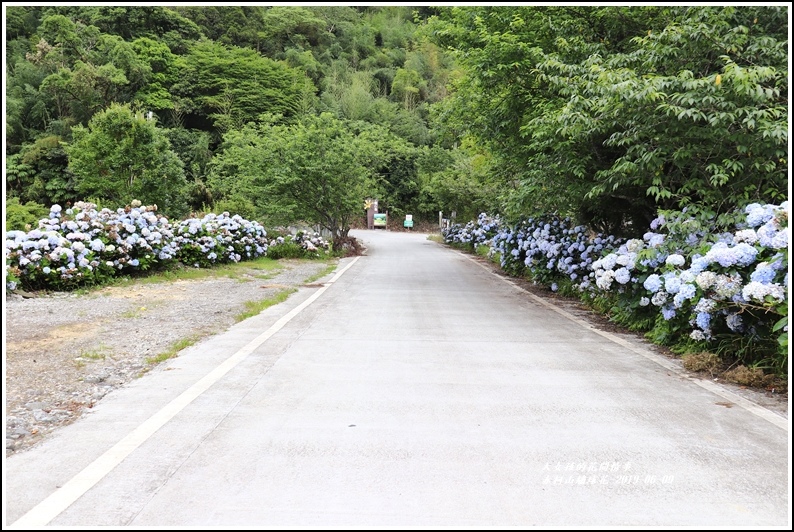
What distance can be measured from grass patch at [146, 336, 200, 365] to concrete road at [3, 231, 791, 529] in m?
0.15

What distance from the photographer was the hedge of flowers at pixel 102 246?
34.8ft

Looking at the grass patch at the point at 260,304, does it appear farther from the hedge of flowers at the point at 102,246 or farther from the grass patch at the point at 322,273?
the hedge of flowers at the point at 102,246

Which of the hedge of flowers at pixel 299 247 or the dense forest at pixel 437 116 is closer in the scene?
the dense forest at pixel 437 116

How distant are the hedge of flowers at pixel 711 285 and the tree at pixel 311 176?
16.0 meters

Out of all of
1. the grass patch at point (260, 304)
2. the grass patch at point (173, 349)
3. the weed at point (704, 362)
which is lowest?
the grass patch at point (260, 304)

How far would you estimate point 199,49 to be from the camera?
5769 centimetres

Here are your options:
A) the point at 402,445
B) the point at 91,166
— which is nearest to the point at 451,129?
the point at 402,445

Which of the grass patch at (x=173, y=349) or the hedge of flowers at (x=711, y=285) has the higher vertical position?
the hedge of flowers at (x=711, y=285)

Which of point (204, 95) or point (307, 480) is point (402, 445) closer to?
point (307, 480)

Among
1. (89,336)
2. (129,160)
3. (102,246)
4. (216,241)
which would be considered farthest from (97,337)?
(129,160)

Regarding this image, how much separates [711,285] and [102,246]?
35.6 feet

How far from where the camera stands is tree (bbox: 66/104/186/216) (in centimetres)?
2523

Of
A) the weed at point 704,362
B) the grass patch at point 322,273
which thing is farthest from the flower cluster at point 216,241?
the weed at point 704,362

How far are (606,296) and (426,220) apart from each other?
55260 mm
